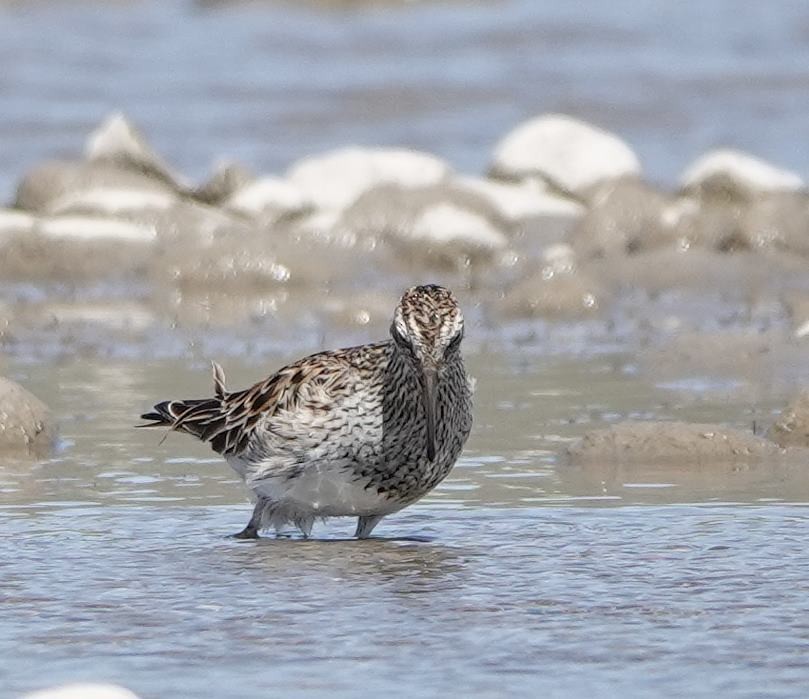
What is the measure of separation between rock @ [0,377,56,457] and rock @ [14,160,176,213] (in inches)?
281

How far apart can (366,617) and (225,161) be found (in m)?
11.9

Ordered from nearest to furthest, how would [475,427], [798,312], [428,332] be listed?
[428,332], [475,427], [798,312]

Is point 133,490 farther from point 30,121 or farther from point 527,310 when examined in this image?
point 30,121

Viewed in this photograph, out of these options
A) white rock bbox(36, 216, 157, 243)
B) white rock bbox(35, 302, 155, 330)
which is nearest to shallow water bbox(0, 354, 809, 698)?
white rock bbox(35, 302, 155, 330)

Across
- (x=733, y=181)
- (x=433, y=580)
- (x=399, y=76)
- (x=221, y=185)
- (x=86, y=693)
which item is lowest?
(x=86, y=693)

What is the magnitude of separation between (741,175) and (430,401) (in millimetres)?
10137

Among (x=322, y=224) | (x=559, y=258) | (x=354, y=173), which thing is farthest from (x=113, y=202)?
(x=559, y=258)

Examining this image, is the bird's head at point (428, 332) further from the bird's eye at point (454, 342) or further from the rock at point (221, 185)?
the rock at point (221, 185)

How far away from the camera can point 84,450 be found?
30.7ft

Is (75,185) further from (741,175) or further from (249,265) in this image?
(741,175)

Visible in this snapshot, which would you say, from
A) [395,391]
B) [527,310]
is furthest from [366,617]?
[527,310]

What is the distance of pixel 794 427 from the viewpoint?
29.6 ft

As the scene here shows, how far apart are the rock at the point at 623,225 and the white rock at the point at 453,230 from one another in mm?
664

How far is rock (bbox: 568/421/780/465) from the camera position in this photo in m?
8.79
